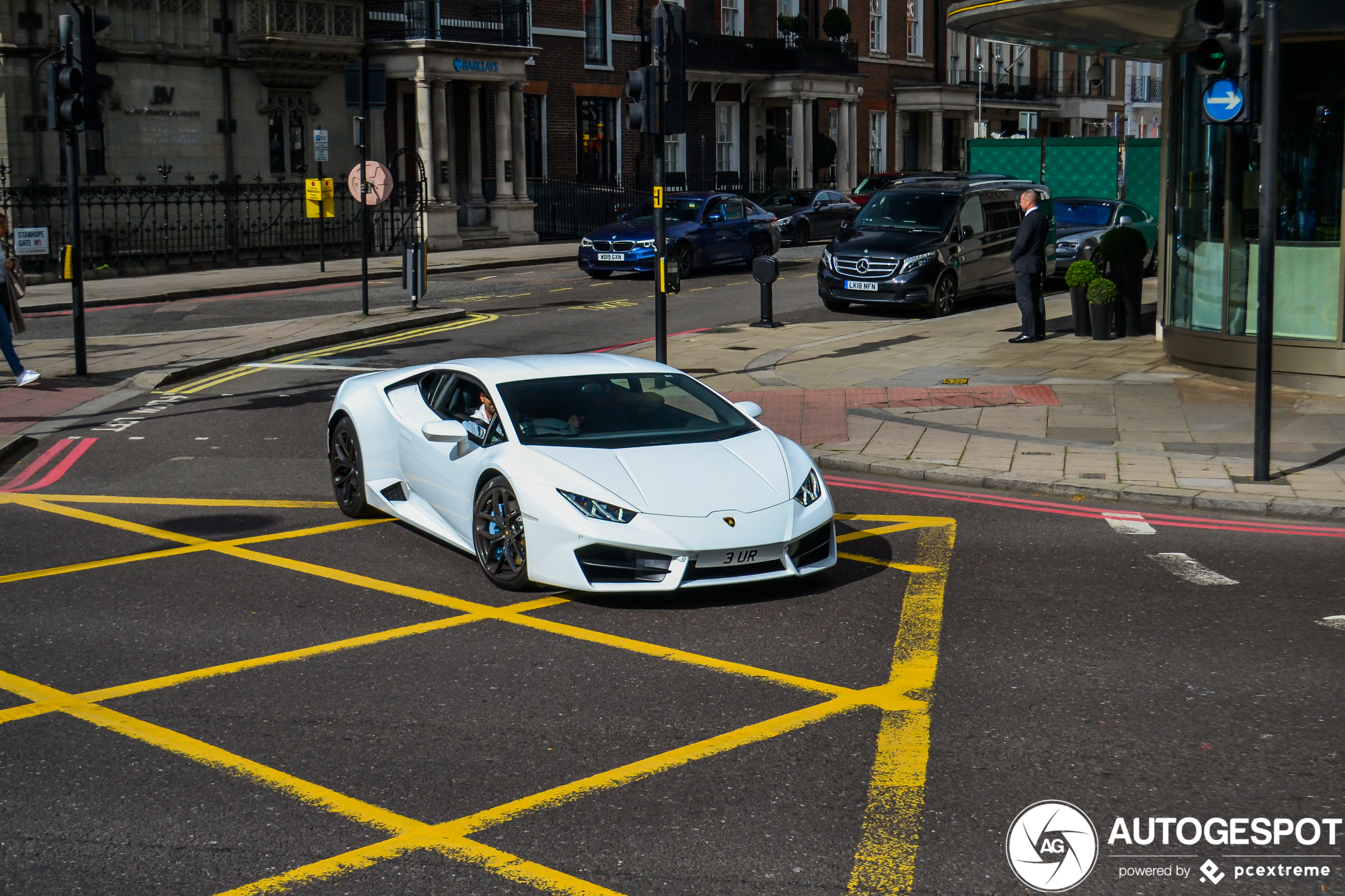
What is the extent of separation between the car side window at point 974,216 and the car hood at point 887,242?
0.61m

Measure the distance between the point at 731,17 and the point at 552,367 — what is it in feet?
132

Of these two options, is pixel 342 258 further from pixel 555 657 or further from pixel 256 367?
pixel 555 657

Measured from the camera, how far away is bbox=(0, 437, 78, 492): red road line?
11031mm

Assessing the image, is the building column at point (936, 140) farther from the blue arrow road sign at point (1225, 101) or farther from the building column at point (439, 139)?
the blue arrow road sign at point (1225, 101)

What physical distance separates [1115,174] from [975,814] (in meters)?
34.7

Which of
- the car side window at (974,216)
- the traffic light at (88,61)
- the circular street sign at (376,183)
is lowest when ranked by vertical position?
the car side window at (974,216)

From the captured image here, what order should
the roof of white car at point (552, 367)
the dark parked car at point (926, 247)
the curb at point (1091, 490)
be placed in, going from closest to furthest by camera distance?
the roof of white car at point (552, 367) < the curb at point (1091, 490) < the dark parked car at point (926, 247)

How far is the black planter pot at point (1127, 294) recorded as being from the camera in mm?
18453

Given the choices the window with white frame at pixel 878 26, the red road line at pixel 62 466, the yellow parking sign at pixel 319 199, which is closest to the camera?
the red road line at pixel 62 466

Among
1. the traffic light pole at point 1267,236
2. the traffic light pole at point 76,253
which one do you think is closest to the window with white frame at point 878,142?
the traffic light pole at point 76,253

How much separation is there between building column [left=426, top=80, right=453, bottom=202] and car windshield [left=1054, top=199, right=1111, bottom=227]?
1556cm
